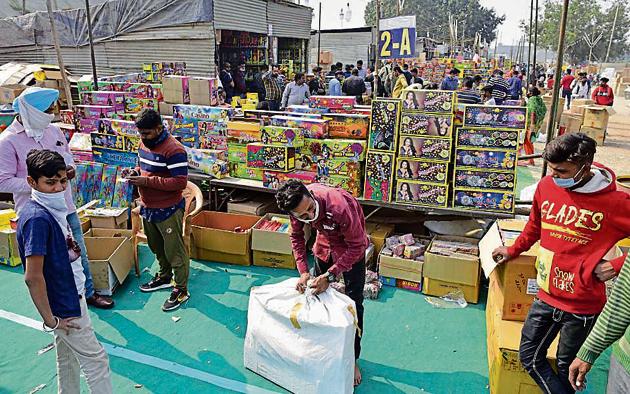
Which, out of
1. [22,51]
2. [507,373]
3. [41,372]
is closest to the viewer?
[507,373]

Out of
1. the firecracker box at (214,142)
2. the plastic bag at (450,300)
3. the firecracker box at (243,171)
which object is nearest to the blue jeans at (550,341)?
the plastic bag at (450,300)

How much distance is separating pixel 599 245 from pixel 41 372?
147 inches

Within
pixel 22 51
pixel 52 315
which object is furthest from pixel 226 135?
→ pixel 22 51

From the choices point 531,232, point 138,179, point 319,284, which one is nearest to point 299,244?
point 319,284

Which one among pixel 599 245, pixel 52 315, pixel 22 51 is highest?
pixel 22 51

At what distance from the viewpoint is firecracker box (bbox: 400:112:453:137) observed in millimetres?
4637

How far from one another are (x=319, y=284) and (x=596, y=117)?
11897 mm

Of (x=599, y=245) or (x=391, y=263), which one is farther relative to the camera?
(x=391, y=263)

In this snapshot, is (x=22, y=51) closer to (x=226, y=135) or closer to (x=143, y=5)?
(x=143, y=5)

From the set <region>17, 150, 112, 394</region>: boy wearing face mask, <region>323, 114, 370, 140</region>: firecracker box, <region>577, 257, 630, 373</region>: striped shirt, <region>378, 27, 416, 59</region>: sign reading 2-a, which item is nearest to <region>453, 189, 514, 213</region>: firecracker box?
<region>323, 114, 370, 140</region>: firecracker box

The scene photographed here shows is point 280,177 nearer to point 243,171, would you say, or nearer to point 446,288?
point 243,171

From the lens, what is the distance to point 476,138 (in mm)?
4566

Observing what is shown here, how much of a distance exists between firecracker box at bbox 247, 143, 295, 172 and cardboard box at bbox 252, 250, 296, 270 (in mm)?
967

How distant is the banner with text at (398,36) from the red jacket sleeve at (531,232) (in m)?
7.11
